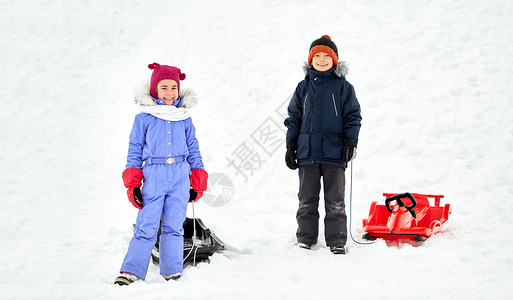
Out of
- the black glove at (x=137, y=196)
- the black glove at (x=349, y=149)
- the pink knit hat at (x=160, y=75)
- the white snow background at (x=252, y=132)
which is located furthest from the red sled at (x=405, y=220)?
the pink knit hat at (x=160, y=75)

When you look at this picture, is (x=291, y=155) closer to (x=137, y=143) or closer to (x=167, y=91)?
(x=167, y=91)

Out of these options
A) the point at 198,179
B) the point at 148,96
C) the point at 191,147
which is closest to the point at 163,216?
the point at 198,179

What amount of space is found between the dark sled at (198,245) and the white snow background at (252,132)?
124mm

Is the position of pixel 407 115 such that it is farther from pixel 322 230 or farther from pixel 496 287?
pixel 496 287

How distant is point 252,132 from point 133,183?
12.8 ft

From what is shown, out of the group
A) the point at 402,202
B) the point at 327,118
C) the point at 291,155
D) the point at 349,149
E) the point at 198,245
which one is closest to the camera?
the point at 198,245

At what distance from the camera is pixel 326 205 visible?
15.8 ft

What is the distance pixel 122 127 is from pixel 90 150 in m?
0.70

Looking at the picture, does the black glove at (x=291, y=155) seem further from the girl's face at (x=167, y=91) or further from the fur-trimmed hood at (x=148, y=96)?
the girl's face at (x=167, y=91)

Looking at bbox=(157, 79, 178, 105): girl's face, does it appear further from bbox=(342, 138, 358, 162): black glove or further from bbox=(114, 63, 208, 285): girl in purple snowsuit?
bbox=(342, 138, 358, 162): black glove

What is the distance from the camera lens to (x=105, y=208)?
6469mm

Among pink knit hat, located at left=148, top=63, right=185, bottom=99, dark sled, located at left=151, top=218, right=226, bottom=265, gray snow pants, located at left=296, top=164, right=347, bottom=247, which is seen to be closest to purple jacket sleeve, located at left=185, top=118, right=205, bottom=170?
pink knit hat, located at left=148, top=63, right=185, bottom=99

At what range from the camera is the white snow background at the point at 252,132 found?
398 centimetres

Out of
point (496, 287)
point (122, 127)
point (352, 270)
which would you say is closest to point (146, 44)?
point (122, 127)
